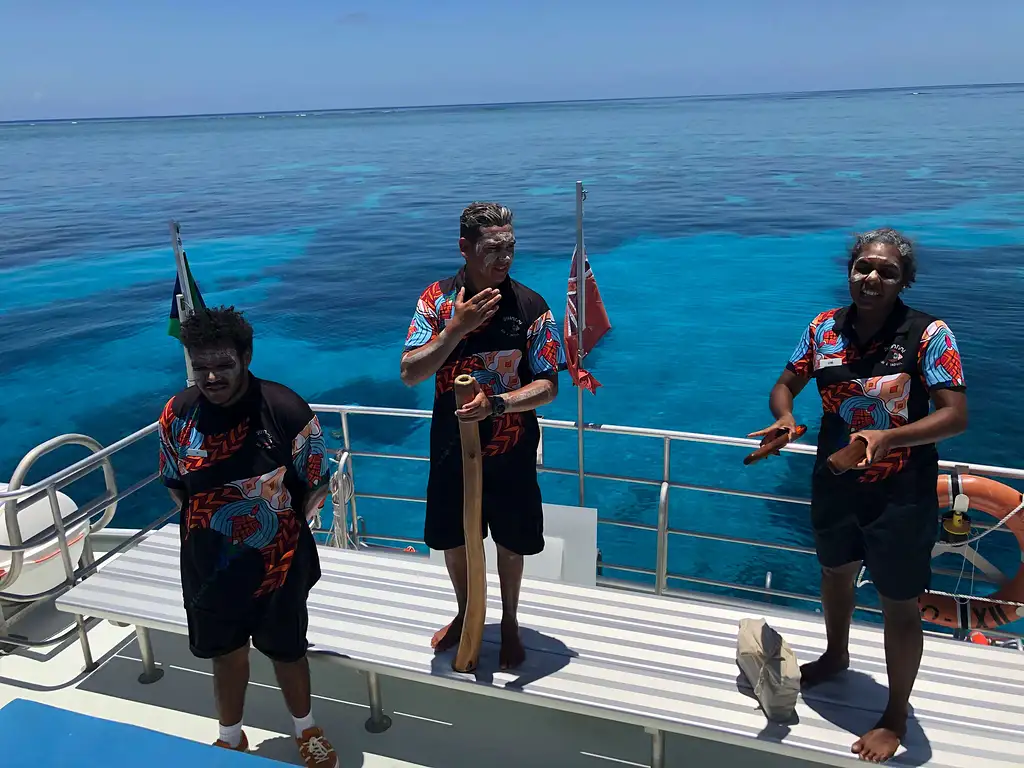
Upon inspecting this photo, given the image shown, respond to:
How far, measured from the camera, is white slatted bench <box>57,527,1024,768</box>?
2648 mm

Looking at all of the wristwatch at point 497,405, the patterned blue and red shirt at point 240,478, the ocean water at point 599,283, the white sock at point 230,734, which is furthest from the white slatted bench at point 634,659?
the ocean water at point 599,283

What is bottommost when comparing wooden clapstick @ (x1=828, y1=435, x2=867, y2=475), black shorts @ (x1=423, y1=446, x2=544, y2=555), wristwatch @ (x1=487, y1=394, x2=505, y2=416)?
black shorts @ (x1=423, y1=446, x2=544, y2=555)

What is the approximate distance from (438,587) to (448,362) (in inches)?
56.6

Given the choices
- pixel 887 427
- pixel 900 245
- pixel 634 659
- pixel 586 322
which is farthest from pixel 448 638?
pixel 586 322

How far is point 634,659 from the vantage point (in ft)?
10.0

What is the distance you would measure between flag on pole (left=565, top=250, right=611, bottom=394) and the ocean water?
4.27 m

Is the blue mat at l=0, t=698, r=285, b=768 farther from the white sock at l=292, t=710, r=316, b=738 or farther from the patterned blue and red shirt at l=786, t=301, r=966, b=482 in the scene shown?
the patterned blue and red shirt at l=786, t=301, r=966, b=482

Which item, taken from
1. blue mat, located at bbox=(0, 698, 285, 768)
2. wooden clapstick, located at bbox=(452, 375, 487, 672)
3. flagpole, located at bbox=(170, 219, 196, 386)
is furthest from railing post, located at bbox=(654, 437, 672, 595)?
flagpole, located at bbox=(170, 219, 196, 386)

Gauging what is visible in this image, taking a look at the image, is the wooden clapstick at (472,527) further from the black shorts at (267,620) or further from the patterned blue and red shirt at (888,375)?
the patterned blue and red shirt at (888,375)

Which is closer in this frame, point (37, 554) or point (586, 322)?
point (37, 554)

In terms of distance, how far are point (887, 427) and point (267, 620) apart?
2.13 m

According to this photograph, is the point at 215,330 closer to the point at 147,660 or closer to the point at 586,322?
the point at 147,660

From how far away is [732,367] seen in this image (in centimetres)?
1562

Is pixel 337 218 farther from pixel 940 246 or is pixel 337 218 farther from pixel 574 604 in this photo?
pixel 574 604
